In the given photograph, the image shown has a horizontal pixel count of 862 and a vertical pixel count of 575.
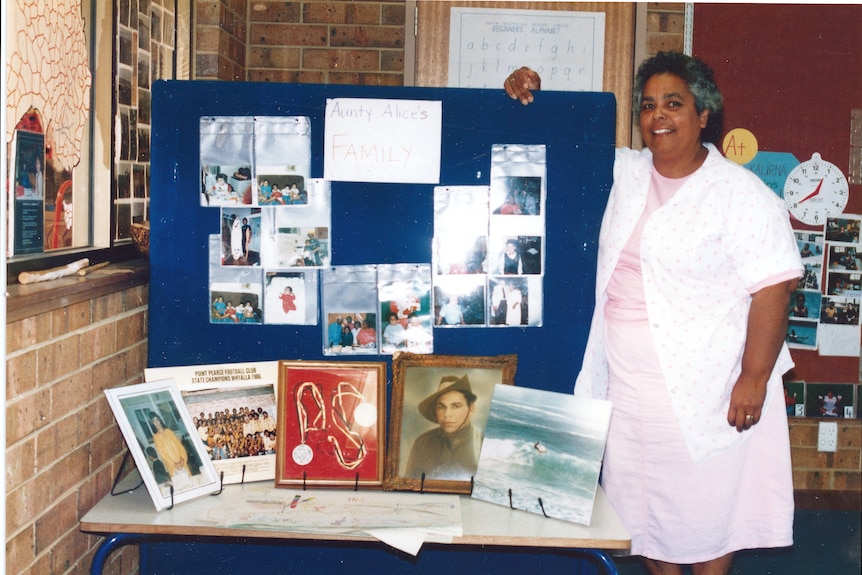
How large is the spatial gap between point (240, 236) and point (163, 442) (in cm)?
55

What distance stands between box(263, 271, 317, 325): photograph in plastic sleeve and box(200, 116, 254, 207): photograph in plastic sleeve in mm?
217

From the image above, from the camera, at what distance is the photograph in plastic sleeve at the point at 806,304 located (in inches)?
138

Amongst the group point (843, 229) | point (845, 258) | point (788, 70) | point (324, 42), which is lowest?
point (845, 258)

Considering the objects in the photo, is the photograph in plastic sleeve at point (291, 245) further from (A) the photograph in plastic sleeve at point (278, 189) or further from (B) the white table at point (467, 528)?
(B) the white table at point (467, 528)

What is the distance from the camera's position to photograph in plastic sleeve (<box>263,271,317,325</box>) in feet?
6.95

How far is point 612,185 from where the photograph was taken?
2.13 meters

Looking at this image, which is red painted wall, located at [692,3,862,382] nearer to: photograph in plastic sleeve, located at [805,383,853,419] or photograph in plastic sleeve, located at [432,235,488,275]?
photograph in plastic sleeve, located at [805,383,853,419]

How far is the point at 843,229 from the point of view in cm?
350

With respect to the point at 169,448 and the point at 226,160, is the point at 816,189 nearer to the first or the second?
the point at 226,160

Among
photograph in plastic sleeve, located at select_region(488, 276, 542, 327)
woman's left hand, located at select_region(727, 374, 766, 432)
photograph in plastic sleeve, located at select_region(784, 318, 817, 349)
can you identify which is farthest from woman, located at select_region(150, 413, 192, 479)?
photograph in plastic sleeve, located at select_region(784, 318, 817, 349)

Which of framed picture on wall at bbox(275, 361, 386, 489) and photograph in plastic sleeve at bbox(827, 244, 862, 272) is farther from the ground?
photograph in plastic sleeve at bbox(827, 244, 862, 272)

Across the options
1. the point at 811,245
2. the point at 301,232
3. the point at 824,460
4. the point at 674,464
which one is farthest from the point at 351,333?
the point at 824,460

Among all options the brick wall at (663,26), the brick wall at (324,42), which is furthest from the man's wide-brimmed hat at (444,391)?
the brick wall at (663,26)

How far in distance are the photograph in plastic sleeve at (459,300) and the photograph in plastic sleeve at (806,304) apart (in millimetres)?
1978
